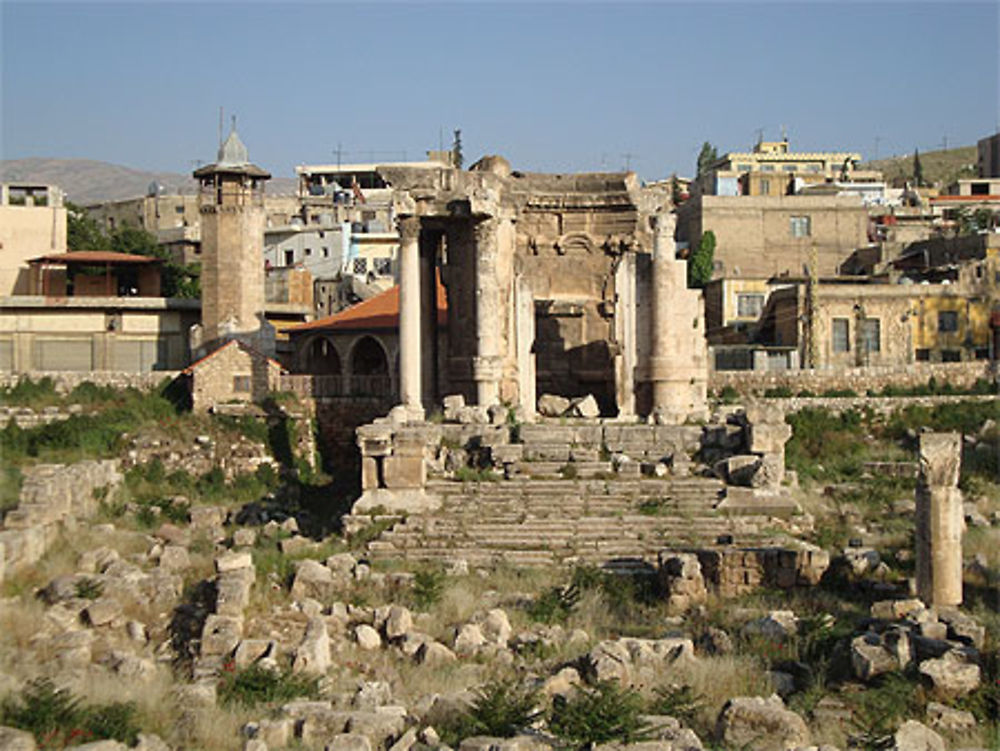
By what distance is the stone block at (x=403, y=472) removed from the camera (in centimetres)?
2225

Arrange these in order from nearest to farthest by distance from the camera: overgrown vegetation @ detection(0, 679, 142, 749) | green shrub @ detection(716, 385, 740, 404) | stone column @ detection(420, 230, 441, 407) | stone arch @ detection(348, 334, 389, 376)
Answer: overgrown vegetation @ detection(0, 679, 142, 749), stone column @ detection(420, 230, 441, 407), green shrub @ detection(716, 385, 740, 404), stone arch @ detection(348, 334, 389, 376)

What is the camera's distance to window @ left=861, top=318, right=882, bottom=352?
141 feet

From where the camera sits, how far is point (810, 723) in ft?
A: 40.4

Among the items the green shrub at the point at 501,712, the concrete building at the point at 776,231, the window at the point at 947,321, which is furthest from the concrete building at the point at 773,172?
the green shrub at the point at 501,712

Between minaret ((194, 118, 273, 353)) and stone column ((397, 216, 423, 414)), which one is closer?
stone column ((397, 216, 423, 414))

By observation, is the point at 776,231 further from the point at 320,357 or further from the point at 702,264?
the point at 320,357

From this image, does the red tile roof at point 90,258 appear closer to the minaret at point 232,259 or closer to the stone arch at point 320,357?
the minaret at point 232,259

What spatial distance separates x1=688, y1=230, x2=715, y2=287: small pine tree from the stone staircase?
30569mm

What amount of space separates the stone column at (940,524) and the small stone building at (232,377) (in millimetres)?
20460

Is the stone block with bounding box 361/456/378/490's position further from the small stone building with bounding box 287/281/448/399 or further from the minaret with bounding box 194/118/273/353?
the minaret with bounding box 194/118/273/353

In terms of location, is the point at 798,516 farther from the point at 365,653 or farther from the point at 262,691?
the point at 262,691

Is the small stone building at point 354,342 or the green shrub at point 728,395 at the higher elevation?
the small stone building at point 354,342

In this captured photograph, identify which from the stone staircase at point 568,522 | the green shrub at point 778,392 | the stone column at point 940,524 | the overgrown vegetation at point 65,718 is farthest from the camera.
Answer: the green shrub at point 778,392

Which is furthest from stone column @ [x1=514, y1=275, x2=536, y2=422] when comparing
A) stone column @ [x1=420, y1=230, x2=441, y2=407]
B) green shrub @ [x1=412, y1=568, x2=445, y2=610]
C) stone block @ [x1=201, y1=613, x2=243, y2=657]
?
stone block @ [x1=201, y1=613, x2=243, y2=657]
